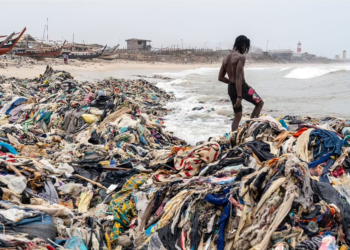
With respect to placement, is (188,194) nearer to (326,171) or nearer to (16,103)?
(326,171)

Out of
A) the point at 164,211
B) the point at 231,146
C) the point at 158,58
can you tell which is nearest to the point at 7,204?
the point at 164,211

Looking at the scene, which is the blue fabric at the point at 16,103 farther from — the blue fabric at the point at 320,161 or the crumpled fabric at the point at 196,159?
the blue fabric at the point at 320,161

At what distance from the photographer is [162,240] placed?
8.54 ft

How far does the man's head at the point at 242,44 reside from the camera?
4.97 metres

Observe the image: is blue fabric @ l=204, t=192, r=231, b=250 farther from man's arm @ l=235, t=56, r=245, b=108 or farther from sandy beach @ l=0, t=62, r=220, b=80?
sandy beach @ l=0, t=62, r=220, b=80

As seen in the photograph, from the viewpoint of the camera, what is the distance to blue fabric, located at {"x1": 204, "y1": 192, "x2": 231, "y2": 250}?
2404 millimetres

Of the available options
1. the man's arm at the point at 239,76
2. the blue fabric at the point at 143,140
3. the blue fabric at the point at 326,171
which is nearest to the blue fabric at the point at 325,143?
the blue fabric at the point at 326,171

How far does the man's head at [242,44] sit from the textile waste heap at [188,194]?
1474 mm

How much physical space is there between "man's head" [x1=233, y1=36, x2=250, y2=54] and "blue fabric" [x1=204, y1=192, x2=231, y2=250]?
310 cm

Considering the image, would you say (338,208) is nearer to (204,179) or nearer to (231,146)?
(204,179)

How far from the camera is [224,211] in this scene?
8.29 feet

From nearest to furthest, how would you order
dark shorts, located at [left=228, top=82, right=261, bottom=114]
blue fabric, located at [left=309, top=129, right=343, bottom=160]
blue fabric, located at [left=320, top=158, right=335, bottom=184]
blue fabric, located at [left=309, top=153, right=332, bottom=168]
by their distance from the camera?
blue fabric, located at [left=320, top=158, right=335, bottom=184] < blue fabric, located at [left=309, top=153, right=332, bottom=168] < blue fabric, located at [left=309, top=129, right=343, bottom=160] < dark shorts, located at [left=228, top=82, right=261, bottom=114]

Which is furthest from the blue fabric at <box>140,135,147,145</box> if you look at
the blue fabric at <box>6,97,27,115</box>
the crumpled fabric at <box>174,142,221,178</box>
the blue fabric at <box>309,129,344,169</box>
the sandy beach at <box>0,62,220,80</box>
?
the sandy beach at <box>0,62,220,80</box>

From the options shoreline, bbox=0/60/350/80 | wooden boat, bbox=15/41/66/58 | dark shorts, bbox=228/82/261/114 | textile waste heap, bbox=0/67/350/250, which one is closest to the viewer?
textile waste heap, bbox=0/67/350/250
